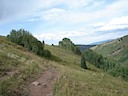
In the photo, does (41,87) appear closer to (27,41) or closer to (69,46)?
(27,41)

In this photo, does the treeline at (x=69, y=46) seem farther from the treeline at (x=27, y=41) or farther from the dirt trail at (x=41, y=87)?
the dirt trail at (x=41, y=87)

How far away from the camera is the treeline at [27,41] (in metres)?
87.1

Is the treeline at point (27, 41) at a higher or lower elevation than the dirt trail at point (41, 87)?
higher

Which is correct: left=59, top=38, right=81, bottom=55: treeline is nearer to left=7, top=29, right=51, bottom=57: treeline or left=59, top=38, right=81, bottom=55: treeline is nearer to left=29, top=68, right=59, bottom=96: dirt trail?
left=7, top=29, right=51, bottom=57: treeline

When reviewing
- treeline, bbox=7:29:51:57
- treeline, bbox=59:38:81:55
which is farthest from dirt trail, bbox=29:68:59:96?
treeline, bbox=59:38:81:55

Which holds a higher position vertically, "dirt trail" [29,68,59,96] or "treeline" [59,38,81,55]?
"treeline" [59,38,81,55]

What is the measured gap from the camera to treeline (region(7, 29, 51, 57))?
87125 mm

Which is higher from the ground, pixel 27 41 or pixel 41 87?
pixel 27 41

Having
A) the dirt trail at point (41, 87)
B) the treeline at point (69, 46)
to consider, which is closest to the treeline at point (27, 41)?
the dirt trail at point (41, 87)

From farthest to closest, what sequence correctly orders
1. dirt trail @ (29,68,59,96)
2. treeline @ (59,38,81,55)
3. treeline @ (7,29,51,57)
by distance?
treeline @ (59,38,81,55) < treeline @ (7,29,51,57) < dirt trail @ (29,68,59,96)

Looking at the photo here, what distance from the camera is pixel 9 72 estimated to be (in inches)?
1287

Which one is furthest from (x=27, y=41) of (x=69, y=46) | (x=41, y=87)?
(x=69, y=46)

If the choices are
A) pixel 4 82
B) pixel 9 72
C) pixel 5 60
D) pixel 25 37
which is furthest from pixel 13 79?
pixel 25 37

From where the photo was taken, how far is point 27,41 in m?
91.6
